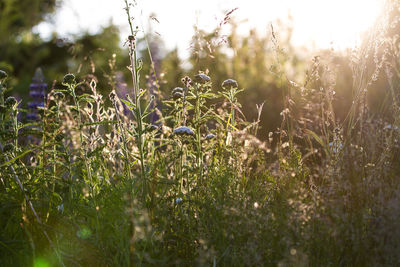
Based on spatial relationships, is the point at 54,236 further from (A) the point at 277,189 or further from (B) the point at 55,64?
(B) the point at 55,64

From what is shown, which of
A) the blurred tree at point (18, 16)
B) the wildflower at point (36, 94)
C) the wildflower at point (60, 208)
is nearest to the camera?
the wildflower at point (60, 208)

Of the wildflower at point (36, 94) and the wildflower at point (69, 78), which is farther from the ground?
the wildflower at point (36, 94)

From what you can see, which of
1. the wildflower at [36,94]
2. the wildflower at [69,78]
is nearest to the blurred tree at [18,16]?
the wildflower at [36,94]

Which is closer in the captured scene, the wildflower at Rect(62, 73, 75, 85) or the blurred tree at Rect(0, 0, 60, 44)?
the wildflower at Rect(62, 73, 75, 85)

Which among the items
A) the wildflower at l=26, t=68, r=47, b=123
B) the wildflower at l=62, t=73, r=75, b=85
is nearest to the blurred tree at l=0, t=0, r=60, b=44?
the wildflower at l=26, t=68, r=47, b=123

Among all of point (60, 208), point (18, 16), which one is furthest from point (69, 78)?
point (18, 16)

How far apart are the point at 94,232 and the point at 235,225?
81 centimetres

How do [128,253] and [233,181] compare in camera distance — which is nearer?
[128,253]

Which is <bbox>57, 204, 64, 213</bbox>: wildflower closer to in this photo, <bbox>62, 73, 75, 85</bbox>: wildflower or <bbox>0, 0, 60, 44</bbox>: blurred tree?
<bbox>62, 73, 75, 85</bbox>: wildflower

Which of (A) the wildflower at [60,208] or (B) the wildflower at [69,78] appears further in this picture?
(A) the wildflower at [60,208]

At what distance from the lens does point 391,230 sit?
5.00 ft

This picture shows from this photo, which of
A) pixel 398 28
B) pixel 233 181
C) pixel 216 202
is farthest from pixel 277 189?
pixel 398 28

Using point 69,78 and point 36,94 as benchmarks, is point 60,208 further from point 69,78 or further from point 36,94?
point 36,94

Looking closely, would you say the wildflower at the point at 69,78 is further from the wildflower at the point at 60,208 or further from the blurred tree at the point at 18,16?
Answer: the blurred tree at the point at 18,16
